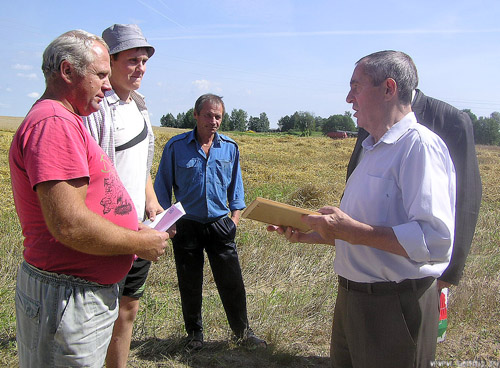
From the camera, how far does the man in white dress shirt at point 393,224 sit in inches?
68.0

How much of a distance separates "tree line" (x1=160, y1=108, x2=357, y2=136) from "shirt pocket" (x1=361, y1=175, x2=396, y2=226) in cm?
7147

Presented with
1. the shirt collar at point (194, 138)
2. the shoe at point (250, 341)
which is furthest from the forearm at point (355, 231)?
the shirt collar at point (194, 138)

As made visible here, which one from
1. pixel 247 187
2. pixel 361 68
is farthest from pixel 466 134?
pixel 247 187

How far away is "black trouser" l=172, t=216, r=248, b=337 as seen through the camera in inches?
137

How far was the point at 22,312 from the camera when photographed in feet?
5.82

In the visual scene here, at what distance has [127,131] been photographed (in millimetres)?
2512

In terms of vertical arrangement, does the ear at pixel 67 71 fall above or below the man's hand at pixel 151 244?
above

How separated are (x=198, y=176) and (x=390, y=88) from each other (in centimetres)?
201

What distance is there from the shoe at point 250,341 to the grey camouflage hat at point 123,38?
2.22 meters

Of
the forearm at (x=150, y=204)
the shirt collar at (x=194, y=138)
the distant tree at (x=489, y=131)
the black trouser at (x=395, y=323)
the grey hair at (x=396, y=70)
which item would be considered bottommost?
the black trouser at (x=395, y=323)

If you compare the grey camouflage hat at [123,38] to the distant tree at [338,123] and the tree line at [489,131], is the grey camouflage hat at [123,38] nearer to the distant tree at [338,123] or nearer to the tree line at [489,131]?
the tree line at [489,131]

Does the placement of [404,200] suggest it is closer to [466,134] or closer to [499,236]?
[466,134]

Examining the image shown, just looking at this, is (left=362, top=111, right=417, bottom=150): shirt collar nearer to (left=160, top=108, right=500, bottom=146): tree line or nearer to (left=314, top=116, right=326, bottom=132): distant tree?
(left=160, top=108, right=500, bottom=146): tree line

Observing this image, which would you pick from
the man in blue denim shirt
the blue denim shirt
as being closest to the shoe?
the man in blue denim shirt
